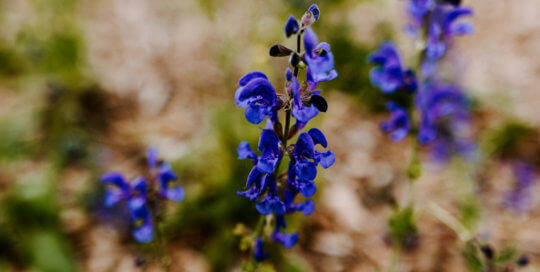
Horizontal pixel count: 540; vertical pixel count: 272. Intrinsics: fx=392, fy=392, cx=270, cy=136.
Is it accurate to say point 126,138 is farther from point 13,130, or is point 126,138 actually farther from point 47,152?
point 13,130

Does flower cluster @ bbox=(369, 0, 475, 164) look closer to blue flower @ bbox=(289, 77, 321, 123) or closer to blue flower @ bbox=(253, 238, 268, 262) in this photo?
blue flower @ bbox=(289, 77, 321, 123)

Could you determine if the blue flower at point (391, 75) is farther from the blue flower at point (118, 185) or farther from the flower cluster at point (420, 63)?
the blue flower at point (118, 185)

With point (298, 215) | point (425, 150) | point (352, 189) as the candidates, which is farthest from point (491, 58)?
point (298, 215)

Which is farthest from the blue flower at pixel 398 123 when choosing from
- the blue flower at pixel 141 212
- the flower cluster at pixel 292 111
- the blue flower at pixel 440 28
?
the blue flower at pixel 141 212

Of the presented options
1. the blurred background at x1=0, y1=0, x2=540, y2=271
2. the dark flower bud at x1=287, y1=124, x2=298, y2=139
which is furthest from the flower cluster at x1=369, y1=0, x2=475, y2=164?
the dark flower bud at x1=287, y1=124, x2=298, y2=139

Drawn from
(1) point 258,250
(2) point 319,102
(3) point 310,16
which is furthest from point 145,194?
(3) point 310,16

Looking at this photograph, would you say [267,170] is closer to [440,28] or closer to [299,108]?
[299,108]
